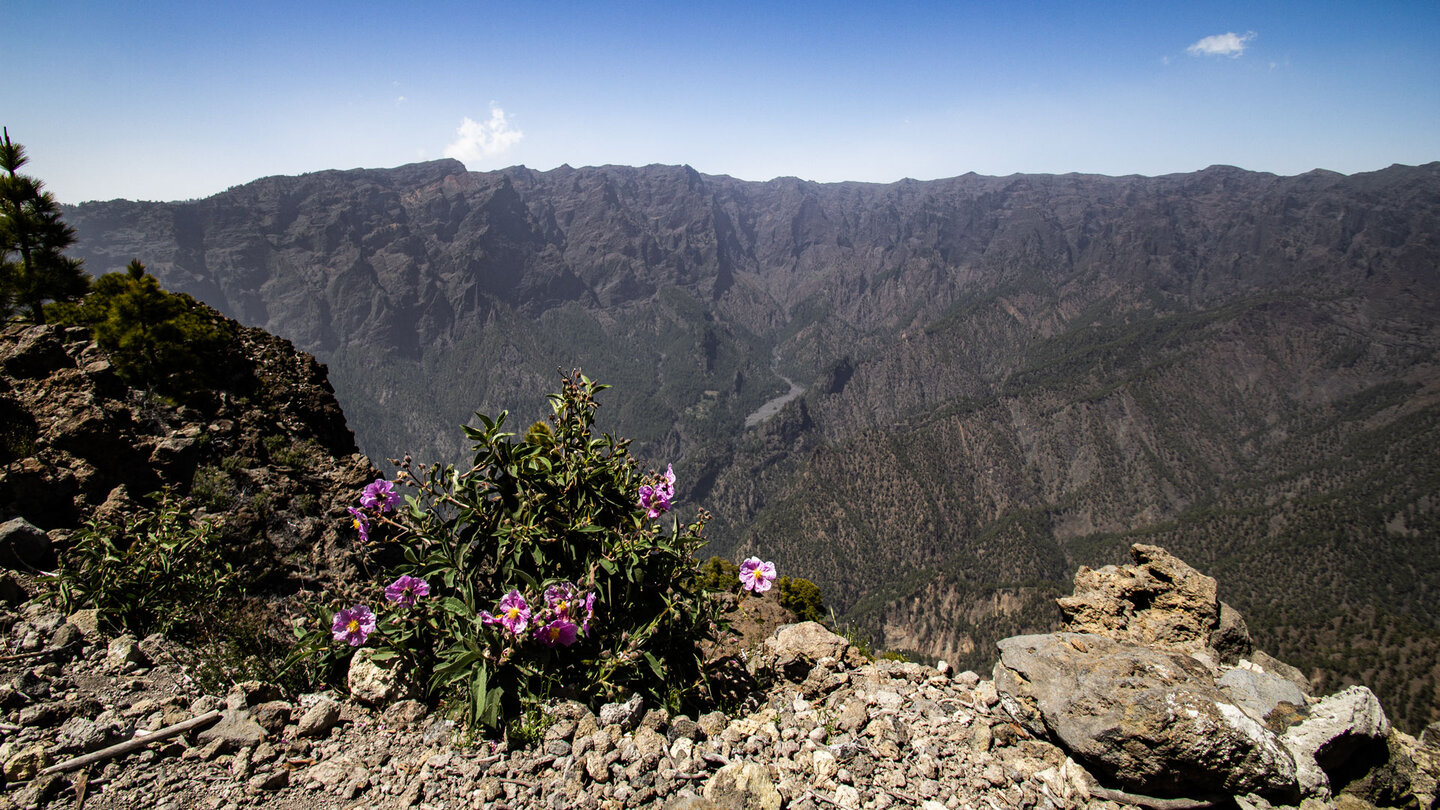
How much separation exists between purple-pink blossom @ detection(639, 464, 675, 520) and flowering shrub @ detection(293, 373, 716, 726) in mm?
13

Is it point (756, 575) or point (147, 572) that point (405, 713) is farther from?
point (147, 572)

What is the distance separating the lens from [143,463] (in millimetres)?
7027

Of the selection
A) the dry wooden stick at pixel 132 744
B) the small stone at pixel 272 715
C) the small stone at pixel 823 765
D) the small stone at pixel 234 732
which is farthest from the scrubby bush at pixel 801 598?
the dry wooden stick at pixel 132 744

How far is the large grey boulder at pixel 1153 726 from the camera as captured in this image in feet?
13.7

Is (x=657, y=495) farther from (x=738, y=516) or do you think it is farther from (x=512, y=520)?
(x=738, y=516)

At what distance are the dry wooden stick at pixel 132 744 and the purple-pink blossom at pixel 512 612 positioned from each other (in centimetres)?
224

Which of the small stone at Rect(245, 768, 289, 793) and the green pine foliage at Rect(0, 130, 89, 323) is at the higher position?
the green pine foliage at Rect(0, 130, 89, 323)

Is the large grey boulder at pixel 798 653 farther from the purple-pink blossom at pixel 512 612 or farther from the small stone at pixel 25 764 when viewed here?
the small stone at pixel 25 764

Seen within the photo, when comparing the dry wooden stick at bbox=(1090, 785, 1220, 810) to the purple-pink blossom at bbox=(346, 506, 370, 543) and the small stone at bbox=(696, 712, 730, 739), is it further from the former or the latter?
the purple-pink blossom at bbox=(346, 506, 370, 543)

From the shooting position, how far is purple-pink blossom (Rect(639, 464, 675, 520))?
17.3 feet

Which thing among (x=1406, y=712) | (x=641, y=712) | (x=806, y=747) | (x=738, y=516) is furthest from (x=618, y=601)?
(x=738, y=516)

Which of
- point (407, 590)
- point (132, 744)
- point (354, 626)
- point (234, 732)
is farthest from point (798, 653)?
point (132, 744)

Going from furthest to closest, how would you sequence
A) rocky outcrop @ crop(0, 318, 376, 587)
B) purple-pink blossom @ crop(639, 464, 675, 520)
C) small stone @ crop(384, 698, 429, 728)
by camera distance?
rocky outcrop @ crop(0, 318, 376, 587)
purple-pink blossom @ crop(639, 464, 675, 520)
small stone @ crop(384, 698, 429, 728)

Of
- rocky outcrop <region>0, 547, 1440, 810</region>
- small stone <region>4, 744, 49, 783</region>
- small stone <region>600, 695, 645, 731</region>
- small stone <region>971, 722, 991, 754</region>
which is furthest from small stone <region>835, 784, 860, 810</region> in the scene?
small stone <region>4, 744, 49, 783</region>
